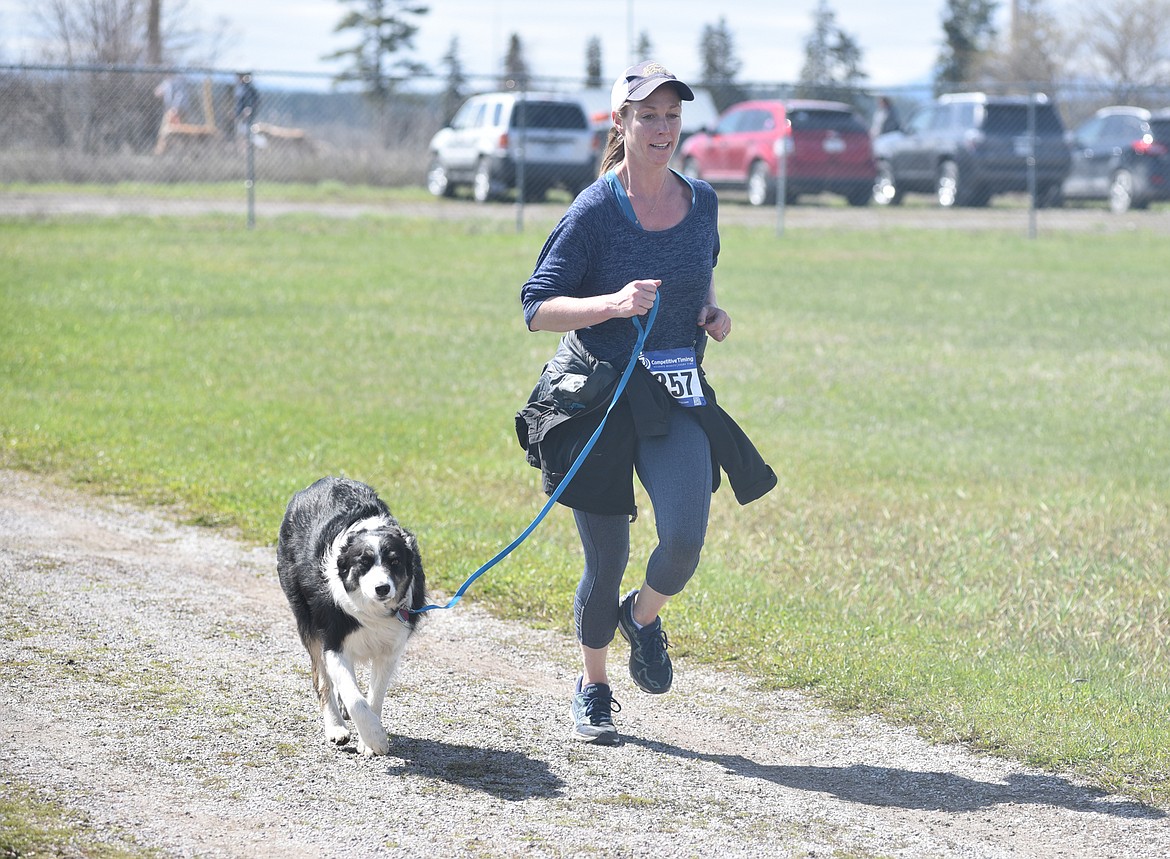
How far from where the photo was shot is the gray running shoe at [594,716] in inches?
187

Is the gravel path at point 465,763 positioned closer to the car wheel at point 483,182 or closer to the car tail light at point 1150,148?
the car wheel at point 483,182

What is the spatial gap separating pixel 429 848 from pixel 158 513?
4347mm

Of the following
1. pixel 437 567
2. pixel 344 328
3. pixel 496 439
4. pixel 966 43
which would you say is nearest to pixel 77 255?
pixel 344 328

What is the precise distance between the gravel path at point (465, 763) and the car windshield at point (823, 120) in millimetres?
21579

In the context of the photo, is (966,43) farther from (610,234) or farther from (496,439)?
(610,234)

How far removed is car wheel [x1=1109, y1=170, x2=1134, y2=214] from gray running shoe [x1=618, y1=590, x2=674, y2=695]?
25.2m

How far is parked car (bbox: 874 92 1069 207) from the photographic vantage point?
83.7 ft

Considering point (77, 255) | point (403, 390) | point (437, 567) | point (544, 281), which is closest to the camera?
point (544, 281)

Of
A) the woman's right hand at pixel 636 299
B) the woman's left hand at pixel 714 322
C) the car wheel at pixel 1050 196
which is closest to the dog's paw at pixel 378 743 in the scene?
the woman's right hand at pixel 636 299

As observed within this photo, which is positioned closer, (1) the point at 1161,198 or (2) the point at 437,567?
(2) the point at 437,567

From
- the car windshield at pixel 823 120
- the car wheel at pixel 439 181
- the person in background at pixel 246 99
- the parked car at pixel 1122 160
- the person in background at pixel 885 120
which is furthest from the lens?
the person in background at pixel 885 120

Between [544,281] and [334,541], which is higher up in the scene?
[544,281]

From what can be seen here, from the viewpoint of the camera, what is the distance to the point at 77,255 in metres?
17.3

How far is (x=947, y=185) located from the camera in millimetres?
27531
